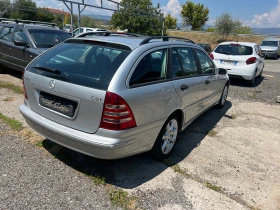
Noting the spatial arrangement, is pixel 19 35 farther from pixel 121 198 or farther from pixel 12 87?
pixel 121 198

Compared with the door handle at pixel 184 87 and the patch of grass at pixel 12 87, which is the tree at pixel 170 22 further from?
the door handle at pixel 184 87

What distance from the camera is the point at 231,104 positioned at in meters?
6.83

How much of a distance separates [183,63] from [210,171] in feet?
5.27

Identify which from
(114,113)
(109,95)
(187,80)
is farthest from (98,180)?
(187,80)

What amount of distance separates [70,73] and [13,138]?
176 centimetres

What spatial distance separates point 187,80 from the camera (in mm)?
3783

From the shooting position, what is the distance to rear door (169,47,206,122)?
11.7 feet

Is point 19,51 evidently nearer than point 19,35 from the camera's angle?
Yes

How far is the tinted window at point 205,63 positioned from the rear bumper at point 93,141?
1.99 m

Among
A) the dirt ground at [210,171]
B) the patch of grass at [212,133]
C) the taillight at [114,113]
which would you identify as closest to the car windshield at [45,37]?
the dirt ground at [210,171]

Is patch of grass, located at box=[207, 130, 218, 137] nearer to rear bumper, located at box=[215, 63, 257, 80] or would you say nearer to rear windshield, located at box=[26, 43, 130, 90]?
rear windshield, located at box=[26, 43, 130, 90]

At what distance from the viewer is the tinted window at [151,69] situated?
9.42 feet

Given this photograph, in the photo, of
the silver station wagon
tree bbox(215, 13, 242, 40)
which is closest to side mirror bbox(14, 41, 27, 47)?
the silver station wagon

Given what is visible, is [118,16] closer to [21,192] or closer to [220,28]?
[220,28]
